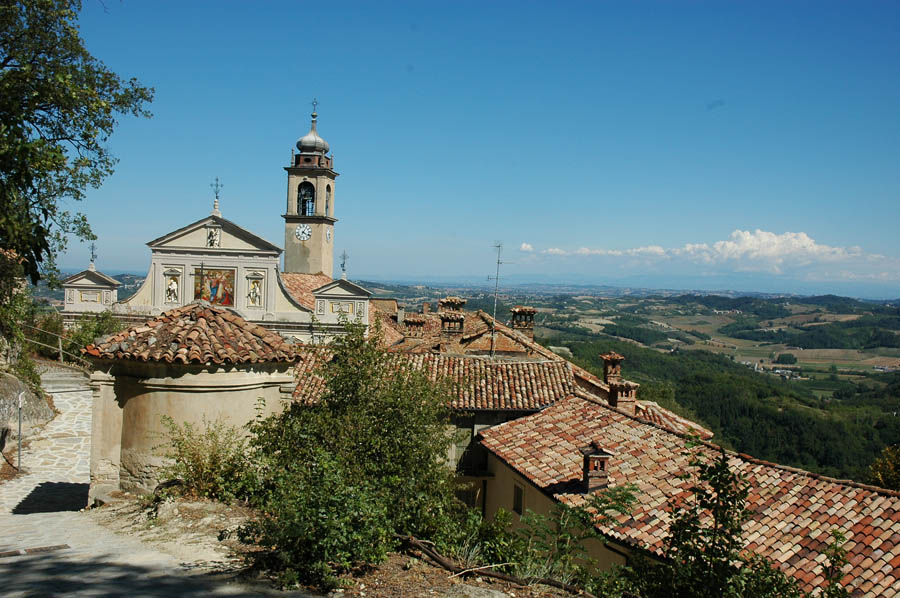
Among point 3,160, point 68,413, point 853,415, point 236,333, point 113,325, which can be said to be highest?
point 3,160

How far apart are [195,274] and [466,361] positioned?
1705cm

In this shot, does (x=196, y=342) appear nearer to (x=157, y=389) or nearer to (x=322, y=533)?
(x=157, y=389)

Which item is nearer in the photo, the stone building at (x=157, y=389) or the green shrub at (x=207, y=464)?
the green shrub at (x=207, y=464)

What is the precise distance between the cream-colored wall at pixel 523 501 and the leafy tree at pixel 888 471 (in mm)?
12699

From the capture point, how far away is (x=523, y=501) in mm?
14945

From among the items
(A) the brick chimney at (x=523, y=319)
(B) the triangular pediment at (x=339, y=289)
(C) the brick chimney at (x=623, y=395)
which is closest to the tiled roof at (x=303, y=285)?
(B) the triangular pediment at (x=339, y=289)

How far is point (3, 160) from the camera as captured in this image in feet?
31.4

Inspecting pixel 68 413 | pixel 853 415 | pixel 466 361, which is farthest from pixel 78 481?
pixel 853 415

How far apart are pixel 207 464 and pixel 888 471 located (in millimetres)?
21634

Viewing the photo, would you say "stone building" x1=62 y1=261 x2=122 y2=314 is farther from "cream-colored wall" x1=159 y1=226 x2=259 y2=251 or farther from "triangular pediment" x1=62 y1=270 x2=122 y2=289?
"cream-colored wall" x1=159 y1=226 x2=259 y2=251

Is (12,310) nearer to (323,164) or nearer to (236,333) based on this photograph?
(236,333)

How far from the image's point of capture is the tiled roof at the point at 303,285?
34469mm

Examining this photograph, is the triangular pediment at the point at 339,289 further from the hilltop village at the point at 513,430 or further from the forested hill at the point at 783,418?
the forested hill at the point at 783,418

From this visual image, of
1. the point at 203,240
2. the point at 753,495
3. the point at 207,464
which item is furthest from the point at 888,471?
the point at 203,240
